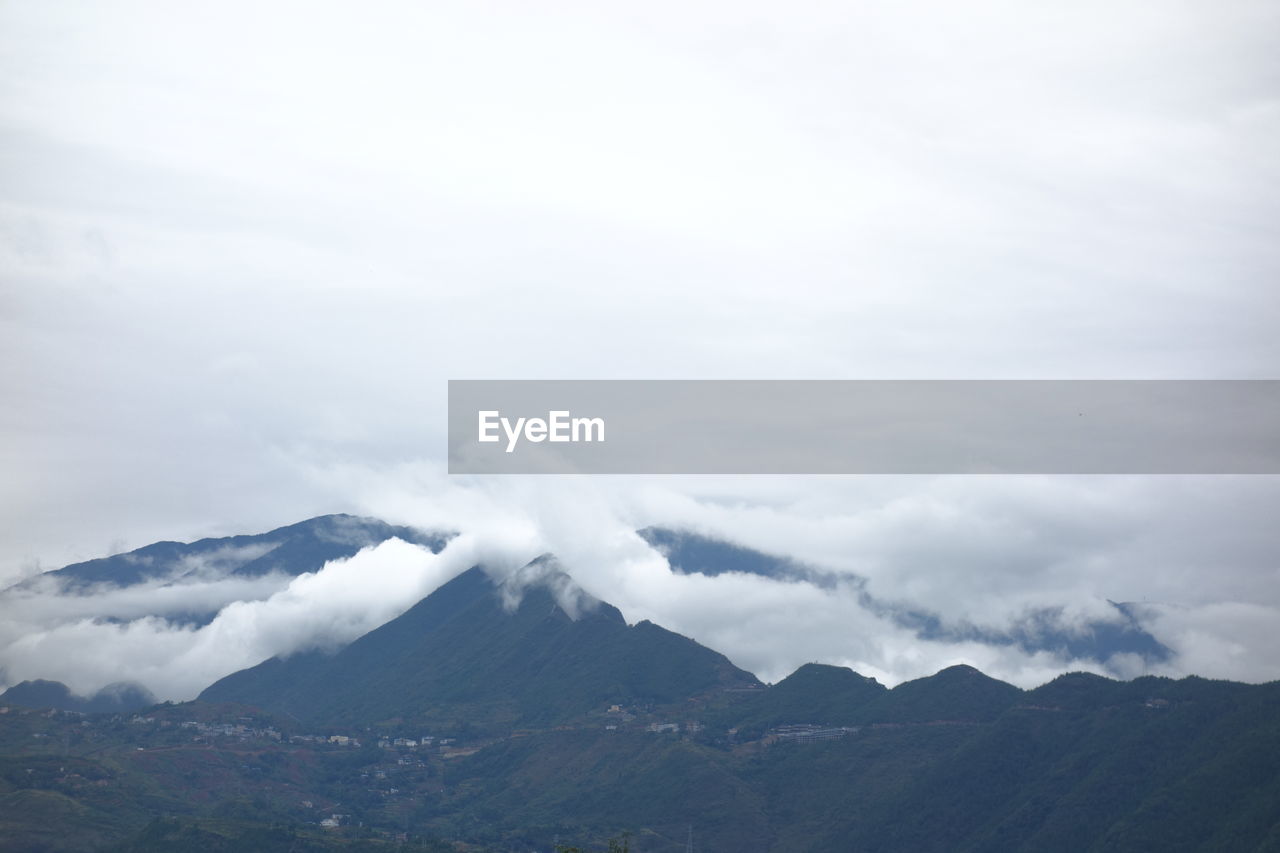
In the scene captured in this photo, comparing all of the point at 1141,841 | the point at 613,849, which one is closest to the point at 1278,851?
the point at 1141,841

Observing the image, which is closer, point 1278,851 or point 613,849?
point 613,849

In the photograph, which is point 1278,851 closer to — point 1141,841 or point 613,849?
point 1141,841

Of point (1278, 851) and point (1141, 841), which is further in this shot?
point (1141, 841)

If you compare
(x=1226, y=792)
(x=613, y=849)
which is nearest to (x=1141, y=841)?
(x=1226, y=792)

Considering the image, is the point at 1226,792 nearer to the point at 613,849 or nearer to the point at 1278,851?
the point at 1278,851

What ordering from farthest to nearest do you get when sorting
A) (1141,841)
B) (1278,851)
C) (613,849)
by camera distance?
(1141,841) < (1278,851) < (613,849)

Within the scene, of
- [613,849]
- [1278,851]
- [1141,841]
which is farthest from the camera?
[1141,841]
